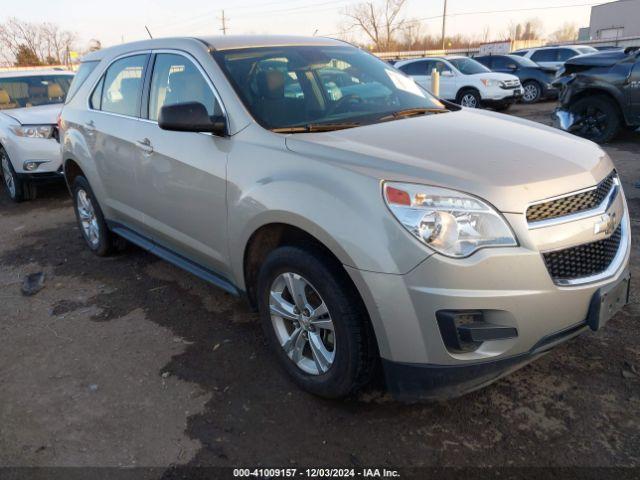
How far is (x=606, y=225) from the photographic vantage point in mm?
2352

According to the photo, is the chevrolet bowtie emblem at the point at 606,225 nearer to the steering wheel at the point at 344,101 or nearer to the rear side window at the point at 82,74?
the steering wheel at the point at 344,101

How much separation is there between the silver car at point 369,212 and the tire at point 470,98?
440 inches

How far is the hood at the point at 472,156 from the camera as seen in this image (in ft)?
7.03

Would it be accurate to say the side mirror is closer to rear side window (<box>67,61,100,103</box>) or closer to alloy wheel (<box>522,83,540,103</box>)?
rear side window (<box>67,61,100,103</box>)

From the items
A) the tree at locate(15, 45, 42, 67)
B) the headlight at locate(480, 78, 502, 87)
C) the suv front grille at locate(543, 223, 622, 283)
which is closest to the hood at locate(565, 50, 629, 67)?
the headlight at locate(480, 78, 502, 87)

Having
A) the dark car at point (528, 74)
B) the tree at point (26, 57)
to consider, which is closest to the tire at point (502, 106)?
the dark car at point (528, 74)

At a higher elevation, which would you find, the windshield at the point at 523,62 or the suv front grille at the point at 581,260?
the windshield at the point at 523,62

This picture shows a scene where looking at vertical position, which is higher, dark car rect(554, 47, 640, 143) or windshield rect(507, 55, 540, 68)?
windshield rect(507, 55, 540, 68)

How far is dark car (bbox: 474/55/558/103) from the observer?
15883mm

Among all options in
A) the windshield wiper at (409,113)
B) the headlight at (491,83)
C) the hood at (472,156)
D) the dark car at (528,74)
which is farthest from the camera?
the dark car at (528,74)

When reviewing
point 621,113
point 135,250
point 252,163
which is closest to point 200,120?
point 252,163

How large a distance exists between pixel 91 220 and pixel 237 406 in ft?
9.97

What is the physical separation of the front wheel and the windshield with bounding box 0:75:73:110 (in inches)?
394

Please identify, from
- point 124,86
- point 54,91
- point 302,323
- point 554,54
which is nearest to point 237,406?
point 302,323
